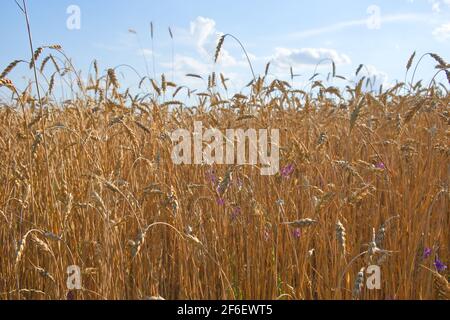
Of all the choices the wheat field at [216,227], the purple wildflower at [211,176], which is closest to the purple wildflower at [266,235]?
the wheat field at [216,227]

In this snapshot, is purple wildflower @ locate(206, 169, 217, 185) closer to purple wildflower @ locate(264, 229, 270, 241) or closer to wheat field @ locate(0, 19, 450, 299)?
wheat field @ locate(0, 19, 450, 299)

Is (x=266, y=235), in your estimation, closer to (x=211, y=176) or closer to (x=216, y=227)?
(x=216, y=227)

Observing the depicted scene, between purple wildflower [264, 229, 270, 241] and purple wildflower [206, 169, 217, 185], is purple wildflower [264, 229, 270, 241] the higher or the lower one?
the lower one

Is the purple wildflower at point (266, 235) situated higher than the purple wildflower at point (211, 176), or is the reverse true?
the purple wildflower at point (211, 176)

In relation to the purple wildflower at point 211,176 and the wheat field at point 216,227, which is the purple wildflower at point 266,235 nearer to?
the wheat field at point 216,227

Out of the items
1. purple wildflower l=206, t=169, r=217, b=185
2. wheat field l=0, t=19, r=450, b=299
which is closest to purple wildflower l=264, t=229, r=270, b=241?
wheat field l=0, t=19, r=450, b=299

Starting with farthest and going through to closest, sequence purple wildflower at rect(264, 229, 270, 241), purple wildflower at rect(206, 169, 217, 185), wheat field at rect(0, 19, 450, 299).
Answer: purple wildflower at rect(206, 169, 217, 185) → purple wildflower at rect(264, 229, 270, 241) → wheat field at rect(0, 19, 450, 299)

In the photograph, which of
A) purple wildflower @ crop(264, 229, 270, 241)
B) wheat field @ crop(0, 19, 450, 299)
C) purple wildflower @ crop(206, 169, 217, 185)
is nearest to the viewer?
wheat field @ crop(0, 19, 450, 299)

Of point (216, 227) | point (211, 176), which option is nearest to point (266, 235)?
point (216, 227)

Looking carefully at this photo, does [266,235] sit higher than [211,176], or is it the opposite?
[211,176]

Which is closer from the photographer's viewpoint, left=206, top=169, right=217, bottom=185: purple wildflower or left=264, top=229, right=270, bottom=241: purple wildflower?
left=264, top=229, right=270, bottom=241: purple wildflower

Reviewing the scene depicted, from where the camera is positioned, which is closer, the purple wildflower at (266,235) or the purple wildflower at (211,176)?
the purple wildflower at (266,235)

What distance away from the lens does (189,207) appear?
83.9 inches
